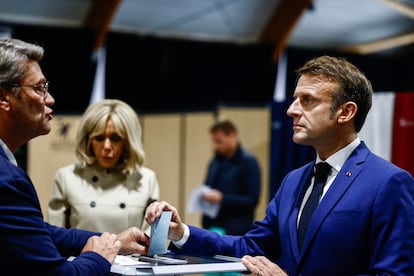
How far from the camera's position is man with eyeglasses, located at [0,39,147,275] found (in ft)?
5.83

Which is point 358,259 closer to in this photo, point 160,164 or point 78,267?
point 78,267

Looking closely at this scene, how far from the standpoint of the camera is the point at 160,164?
24.2 feet

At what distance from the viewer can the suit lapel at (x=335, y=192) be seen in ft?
7.14

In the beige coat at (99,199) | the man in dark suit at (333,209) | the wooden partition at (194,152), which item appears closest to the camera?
the man in dark suit at (333,209)

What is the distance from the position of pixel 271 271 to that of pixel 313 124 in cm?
58

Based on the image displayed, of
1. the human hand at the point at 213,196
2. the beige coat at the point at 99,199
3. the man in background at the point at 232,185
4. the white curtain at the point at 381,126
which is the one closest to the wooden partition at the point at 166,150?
the man in background at the point at 232,185

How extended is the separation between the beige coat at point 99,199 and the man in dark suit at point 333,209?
0.62 m

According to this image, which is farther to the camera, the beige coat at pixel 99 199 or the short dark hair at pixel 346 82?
the beige coat at pixel 99 199

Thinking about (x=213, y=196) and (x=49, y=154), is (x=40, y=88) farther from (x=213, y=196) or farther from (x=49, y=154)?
(x=49, y=154)

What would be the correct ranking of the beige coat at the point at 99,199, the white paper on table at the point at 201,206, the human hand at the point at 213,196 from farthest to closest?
the white paper on table at the point at 201,206
the human hand at the point at 213,196
the beige coat at the point at 99,199

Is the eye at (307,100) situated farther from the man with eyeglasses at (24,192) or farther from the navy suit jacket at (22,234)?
the navy suit jacket at (22,234)

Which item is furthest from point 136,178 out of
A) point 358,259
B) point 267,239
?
point 358,259

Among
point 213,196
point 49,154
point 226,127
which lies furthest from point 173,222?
point 49,154

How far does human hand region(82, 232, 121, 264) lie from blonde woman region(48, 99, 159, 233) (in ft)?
2.99
